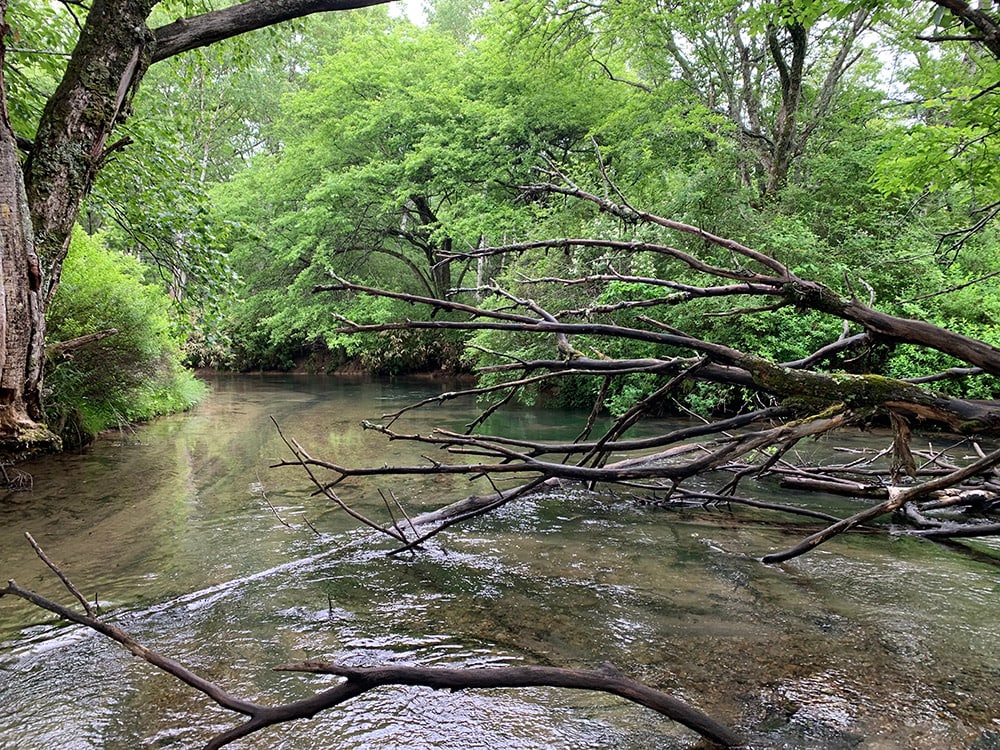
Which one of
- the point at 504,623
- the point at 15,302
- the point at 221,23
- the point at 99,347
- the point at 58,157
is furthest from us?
the point at 99,347

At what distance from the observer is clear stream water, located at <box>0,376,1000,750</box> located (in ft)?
7.38

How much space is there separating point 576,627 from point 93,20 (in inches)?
187

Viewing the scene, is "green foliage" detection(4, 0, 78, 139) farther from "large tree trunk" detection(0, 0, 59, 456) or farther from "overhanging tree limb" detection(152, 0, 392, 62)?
"large tree trunk" detection(0, 0, 59, 456)

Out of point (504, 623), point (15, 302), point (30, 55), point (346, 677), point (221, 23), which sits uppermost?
point (30, 55)

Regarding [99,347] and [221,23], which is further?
[99,347]

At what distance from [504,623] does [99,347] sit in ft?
22.8

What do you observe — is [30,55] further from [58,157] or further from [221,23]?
[58,157]

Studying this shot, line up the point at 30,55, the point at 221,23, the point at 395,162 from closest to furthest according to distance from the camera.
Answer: the point at 221,23
the point at 30,55
the point at 395,162

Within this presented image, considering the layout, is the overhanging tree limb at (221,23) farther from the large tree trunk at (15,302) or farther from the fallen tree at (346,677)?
the fallen tree at (346,677)

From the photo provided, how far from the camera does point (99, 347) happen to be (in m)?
7.47

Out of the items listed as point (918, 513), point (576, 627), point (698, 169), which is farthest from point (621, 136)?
point (576, 627)

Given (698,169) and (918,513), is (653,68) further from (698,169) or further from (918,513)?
(918,513)

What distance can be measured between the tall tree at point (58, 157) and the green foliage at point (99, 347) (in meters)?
3.88

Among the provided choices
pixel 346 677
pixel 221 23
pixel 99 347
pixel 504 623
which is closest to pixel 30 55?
pixel 99 347
